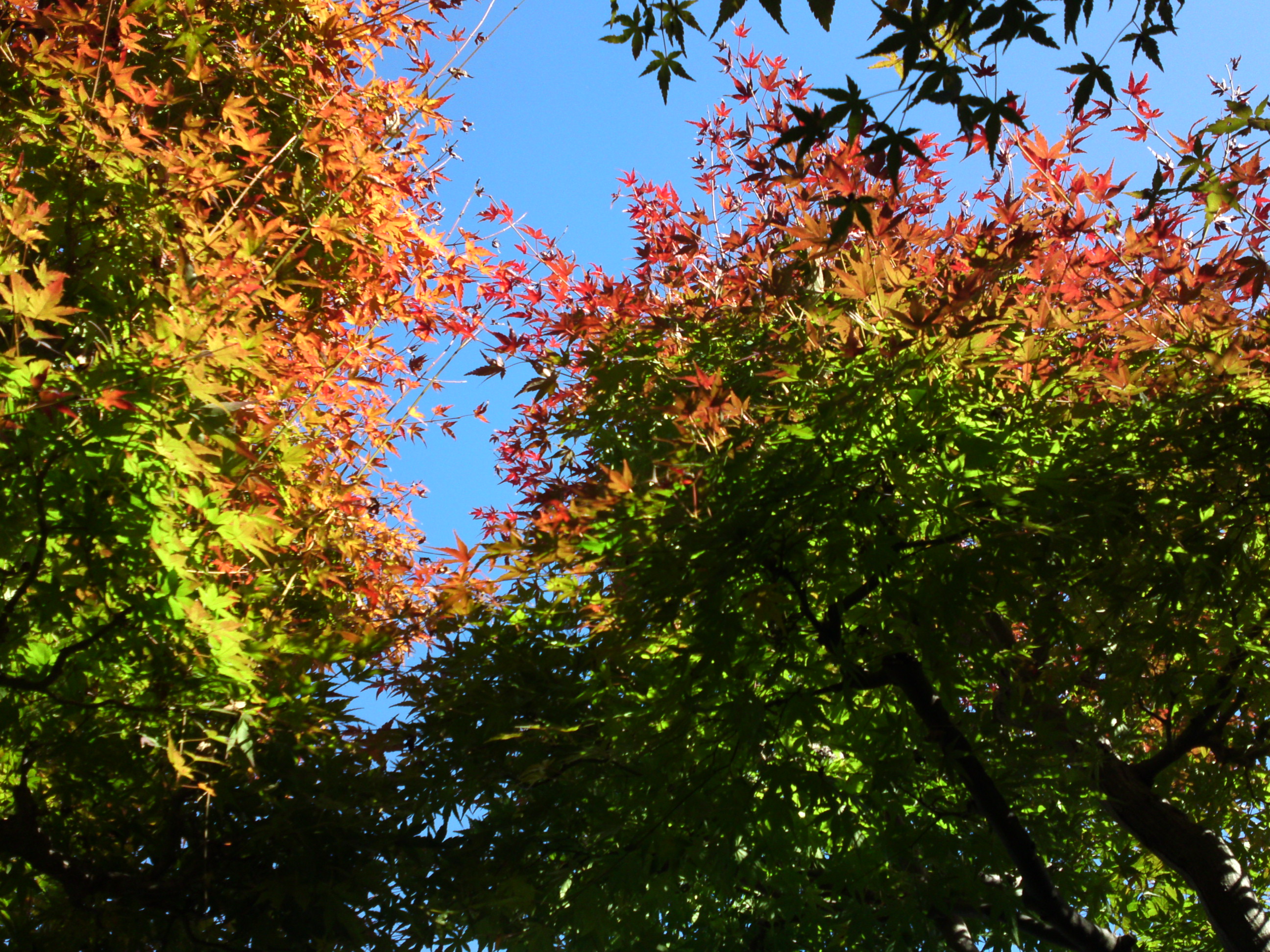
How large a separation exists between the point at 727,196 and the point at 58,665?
17.7 feet

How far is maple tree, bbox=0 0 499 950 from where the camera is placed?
9.11 feet

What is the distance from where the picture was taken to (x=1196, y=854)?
4367 mm

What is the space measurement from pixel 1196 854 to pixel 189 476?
510cm

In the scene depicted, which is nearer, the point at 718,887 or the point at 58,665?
the point at 58,665

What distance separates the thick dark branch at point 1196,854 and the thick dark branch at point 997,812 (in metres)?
0.84

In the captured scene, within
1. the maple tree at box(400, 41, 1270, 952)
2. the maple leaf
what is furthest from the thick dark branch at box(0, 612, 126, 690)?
the maple tree at box(400, 41, 1270, 952)

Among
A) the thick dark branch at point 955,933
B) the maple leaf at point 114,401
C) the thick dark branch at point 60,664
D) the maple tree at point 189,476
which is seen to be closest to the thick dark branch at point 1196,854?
the thick dark branch at point 955,933

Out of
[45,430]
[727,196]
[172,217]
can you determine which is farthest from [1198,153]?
[727,196]

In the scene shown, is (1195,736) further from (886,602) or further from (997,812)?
(886,602)

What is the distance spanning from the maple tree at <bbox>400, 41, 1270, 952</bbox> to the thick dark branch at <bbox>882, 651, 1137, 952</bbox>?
1 cm

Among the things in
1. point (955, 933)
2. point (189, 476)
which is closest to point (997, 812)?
point (955, 933)

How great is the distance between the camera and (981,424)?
3328 millimetres

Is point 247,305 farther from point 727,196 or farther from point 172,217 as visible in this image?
point 727,196

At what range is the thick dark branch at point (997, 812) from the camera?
140 inches
